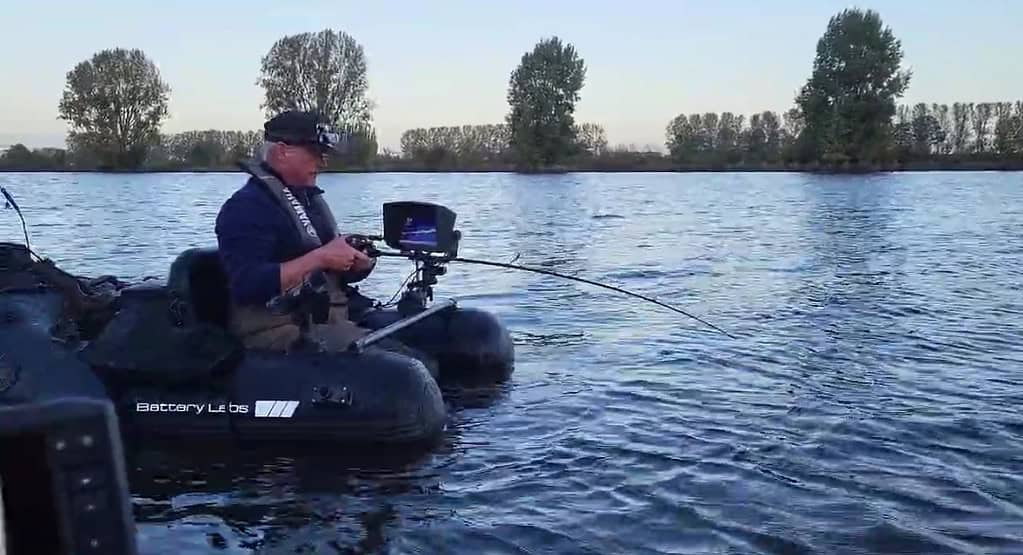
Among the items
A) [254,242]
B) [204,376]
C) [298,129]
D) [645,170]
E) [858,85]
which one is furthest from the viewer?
[645,170]

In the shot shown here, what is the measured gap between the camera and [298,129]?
6.08 meters

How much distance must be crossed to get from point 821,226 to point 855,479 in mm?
17782

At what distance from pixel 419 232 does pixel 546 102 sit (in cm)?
6307

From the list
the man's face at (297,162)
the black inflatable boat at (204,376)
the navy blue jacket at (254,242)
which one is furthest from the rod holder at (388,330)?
the man's face at (297,162)

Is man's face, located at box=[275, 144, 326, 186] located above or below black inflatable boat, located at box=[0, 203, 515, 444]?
above

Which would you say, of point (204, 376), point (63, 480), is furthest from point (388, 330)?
point (63, 480)

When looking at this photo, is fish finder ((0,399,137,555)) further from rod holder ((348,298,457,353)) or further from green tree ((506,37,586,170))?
green tree ((506,37,586,170))

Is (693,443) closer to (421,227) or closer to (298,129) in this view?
(421,227)

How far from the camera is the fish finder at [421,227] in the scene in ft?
23.1

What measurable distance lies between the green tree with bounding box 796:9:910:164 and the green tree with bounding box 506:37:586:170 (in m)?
15.1

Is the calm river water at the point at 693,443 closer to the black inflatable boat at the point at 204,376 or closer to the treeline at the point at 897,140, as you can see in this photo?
the black inflatable boat at the point at 204,376

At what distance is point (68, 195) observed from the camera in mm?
37656

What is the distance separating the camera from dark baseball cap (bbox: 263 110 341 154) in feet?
19.9

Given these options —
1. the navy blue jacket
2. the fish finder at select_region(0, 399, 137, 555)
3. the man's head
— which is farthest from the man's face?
the fish finder at select_region(0, 399, 137, 555)
